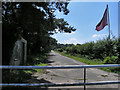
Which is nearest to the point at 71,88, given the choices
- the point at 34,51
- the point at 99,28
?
the point at 99,28

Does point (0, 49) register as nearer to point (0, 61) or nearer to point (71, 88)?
point (0, 61)

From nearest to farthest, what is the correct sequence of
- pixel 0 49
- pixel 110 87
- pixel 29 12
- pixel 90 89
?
pixel 90 89 → pixel 110 87 → pixel 29 12 → pixel 0 49

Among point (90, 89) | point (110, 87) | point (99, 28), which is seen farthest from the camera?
point (99, 28)

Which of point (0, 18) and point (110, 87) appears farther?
point (0, 18)

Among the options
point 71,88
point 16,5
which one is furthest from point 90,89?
point 16,5

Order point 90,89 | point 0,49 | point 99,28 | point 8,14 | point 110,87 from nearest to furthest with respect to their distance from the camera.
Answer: point 90,89
point 110,87
point 0,49
point 8,14
point 99,28

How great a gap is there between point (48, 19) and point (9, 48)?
10.8 feet

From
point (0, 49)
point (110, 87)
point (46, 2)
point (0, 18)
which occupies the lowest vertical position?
point (110, 87)

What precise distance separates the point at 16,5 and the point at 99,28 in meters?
9.13

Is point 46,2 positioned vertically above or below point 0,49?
above

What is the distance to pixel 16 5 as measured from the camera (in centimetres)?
515

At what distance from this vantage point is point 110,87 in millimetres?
3316

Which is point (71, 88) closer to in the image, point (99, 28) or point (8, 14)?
point (8, 14)


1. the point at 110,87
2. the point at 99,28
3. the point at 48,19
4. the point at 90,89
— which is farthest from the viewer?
the point at 99,28
